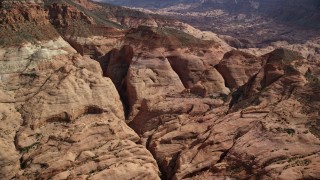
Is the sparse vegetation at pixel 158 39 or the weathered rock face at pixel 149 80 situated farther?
the sparse vegetation at pixel 158 39

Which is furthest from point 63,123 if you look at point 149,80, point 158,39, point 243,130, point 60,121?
point 158,39

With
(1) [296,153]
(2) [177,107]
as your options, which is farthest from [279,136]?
(2) [177,107]

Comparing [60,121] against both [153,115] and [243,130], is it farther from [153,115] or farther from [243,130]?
[243,130]

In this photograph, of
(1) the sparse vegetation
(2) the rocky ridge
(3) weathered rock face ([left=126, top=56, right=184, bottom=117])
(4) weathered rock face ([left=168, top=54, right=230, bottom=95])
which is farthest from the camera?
(1) the sparse vegetation

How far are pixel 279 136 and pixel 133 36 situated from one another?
131ft

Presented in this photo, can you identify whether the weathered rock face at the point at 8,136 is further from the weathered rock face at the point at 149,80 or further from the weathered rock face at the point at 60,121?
the weathered rock face at the point at 149,80

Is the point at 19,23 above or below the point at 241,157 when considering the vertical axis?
above

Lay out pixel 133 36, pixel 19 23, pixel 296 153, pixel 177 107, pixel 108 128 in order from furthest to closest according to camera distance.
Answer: pixel 133 36
pixel 19 23
pixel 177 107
pixel 108 128
pixel 296 153

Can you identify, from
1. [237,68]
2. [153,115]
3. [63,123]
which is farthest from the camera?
[237,68]

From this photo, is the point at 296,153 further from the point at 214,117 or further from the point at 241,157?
the point at 214,117

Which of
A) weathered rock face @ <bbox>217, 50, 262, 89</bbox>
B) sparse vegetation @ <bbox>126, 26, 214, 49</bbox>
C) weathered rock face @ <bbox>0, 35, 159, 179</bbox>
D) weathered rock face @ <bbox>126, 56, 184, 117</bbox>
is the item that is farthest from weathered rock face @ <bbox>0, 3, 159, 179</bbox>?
weathered rock face @ <bbox>217, 50, 262, 89</bbox>

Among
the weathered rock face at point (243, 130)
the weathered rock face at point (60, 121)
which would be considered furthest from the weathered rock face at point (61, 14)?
the weathered rock face at point (243, 130)

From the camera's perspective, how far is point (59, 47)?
6831cm

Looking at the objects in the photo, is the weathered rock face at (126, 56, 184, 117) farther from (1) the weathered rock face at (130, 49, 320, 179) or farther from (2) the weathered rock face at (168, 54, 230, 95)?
(1) the weathered rock face at (130, 49, 320, 179)
